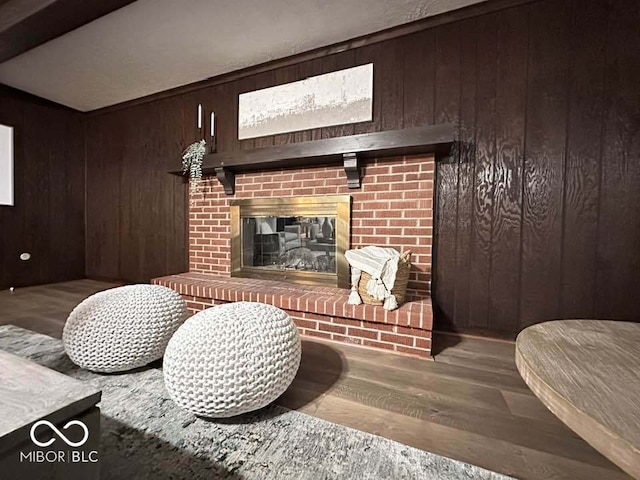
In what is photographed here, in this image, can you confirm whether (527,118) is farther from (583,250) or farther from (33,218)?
(33,218)

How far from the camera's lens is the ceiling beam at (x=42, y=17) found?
1.71 m

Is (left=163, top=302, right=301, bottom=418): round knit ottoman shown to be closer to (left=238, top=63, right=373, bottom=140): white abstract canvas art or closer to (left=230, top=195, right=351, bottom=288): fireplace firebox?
(left=230, top=195, right=351, bottom=288): fireplace firebox

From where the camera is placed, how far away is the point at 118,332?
54.3 inches

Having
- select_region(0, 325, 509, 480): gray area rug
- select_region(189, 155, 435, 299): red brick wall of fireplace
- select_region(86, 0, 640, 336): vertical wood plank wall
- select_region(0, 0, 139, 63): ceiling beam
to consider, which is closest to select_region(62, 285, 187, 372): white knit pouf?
select_region(0, 325, 509, 480): gray area rug

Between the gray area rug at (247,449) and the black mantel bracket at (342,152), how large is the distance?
1.72 metres

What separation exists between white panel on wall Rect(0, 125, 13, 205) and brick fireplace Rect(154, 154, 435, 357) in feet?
7.59

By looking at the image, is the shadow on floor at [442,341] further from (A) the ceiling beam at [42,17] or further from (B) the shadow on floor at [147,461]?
(A) the ceiling beam at [42,17]

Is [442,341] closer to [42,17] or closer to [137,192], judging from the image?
[42,17]

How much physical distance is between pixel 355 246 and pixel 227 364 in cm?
152

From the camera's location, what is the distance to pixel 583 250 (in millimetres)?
1797

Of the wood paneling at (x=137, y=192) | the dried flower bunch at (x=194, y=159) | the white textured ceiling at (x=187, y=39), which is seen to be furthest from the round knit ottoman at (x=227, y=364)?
the wood paneling at (x=137, y=192)

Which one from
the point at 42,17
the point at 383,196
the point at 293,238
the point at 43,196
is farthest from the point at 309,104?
the point at 43,196

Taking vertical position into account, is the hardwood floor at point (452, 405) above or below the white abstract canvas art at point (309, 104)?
below

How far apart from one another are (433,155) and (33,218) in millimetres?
4457
